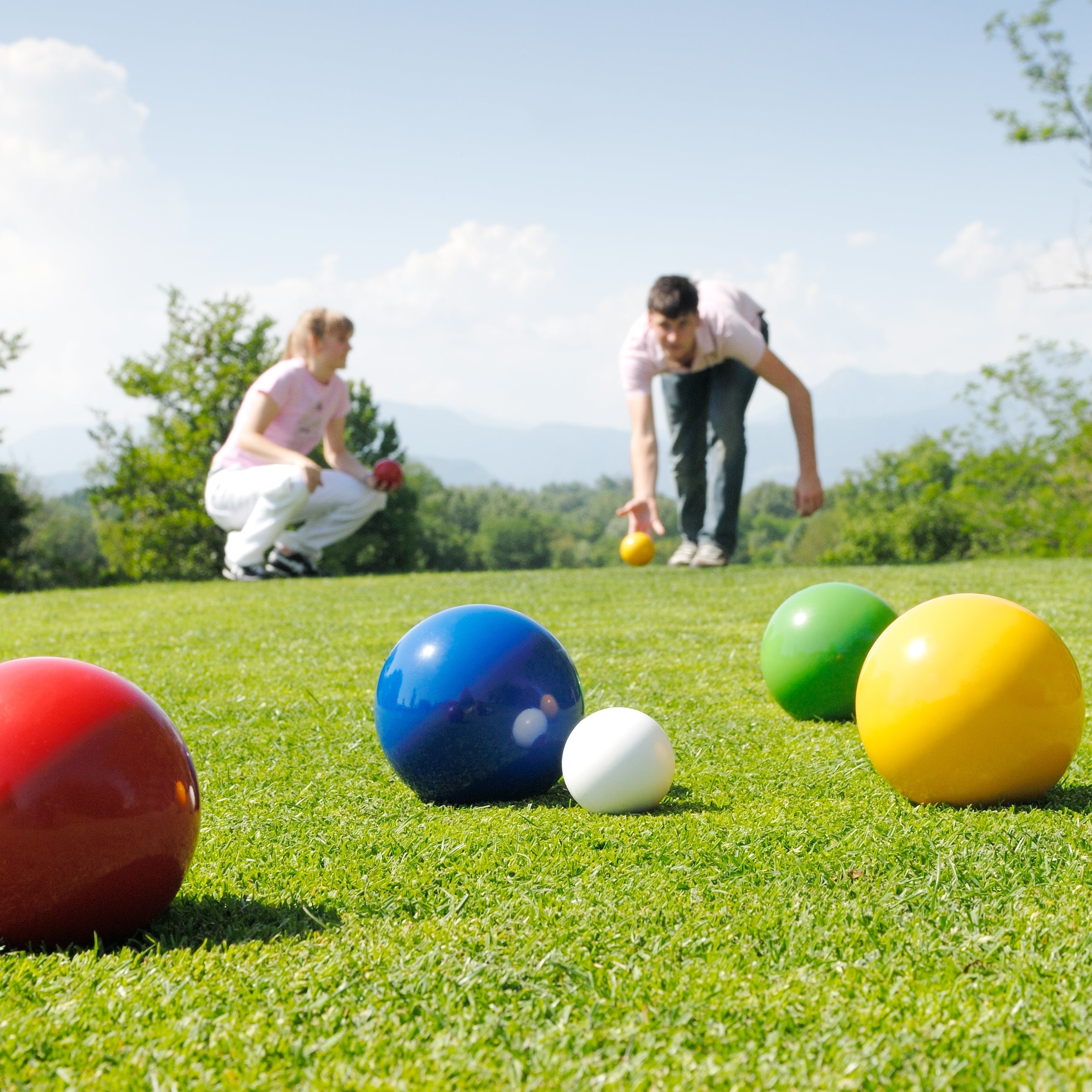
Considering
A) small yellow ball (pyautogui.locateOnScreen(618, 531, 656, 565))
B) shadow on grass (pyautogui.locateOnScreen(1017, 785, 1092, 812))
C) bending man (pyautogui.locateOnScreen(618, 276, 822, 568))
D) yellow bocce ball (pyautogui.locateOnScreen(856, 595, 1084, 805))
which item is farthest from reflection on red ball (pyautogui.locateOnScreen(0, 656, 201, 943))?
small yellow ball (pyautogui.locateOnScreen(618, 531, 656, 565))

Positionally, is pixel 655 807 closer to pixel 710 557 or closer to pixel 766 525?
pixel 710 557

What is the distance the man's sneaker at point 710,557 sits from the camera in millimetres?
11773

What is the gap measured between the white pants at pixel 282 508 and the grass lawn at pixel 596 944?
6.43 meters

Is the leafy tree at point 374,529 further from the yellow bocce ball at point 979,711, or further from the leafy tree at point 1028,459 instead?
the yellow bocce ball at point 979,711

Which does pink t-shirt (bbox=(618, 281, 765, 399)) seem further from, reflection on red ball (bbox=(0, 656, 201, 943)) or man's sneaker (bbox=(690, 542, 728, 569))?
reflection on red ball (bbox=(0, 656, 201, 943))

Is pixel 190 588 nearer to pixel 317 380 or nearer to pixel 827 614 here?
pixel 317 380

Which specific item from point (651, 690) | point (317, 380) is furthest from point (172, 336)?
point (651, 690)

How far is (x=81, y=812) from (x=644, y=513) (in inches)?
296

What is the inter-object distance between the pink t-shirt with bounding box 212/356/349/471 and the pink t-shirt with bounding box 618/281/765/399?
344 cm

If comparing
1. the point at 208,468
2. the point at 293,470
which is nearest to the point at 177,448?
the point at 208,468

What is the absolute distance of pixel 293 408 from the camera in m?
11.4

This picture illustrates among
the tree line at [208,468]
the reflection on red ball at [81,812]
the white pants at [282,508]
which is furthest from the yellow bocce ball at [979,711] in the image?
the tree line at [208,468]

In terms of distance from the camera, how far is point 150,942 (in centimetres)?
248

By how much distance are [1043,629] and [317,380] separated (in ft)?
29.9
